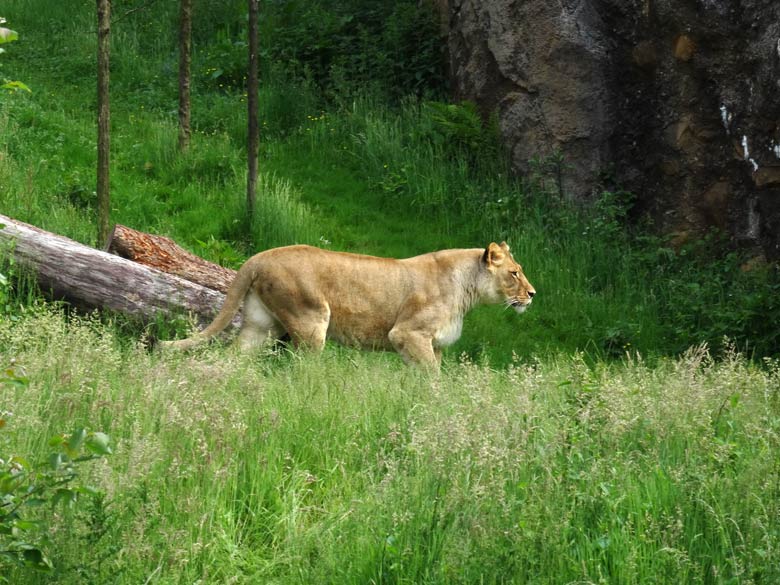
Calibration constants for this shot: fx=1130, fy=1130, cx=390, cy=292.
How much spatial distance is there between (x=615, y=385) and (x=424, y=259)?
Result: 4283mm

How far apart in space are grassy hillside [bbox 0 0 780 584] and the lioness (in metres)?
0.30

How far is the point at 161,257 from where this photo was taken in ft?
35.9

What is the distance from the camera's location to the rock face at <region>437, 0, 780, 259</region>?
13430mm

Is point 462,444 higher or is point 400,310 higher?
point 462,444

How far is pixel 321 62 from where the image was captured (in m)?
18.9

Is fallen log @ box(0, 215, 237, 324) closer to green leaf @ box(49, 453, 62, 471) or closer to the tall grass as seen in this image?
the tall grass

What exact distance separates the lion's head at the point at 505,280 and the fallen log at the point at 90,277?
8.25 feet

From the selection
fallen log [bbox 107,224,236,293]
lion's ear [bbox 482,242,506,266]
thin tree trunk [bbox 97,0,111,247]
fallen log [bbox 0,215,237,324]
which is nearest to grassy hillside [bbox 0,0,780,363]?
thin tree trunk [bbox 97,0,111,247]

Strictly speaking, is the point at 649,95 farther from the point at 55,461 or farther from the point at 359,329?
the point at 55,461

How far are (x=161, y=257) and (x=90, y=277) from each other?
3.61 ft

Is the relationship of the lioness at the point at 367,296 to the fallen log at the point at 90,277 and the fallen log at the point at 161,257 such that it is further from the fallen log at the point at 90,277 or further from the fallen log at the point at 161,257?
the fallen log at the point at 161,257

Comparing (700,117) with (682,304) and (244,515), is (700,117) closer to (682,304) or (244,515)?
(682,304)

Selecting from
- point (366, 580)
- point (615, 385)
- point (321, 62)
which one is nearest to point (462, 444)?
point (366, 580)

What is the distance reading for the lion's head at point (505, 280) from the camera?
35.6ft
